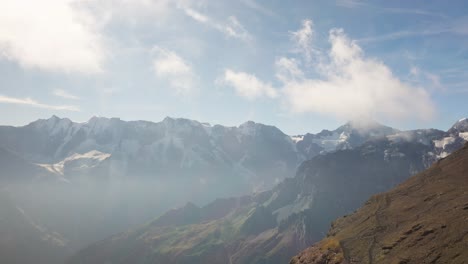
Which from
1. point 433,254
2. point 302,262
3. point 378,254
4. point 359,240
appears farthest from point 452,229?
point 302,262

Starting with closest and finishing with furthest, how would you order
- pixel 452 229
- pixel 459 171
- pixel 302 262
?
pixel 452 229 → pixel 302 262 → pixel 459 171

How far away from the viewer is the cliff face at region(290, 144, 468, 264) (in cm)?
12352

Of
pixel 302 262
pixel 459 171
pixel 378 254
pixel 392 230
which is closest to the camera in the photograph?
pixel 378 254

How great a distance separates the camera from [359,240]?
165250 millimetres

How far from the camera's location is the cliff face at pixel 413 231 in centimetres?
12352

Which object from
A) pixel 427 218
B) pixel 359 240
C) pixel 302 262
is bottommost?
pixel 302 262

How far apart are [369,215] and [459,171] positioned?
46014 mm

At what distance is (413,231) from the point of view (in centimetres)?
14538

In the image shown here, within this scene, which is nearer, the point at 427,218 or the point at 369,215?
the point at 427,218

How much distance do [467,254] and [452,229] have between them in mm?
20804

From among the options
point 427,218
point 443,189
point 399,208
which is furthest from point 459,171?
point 427,218

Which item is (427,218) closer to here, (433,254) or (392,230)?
(392,230)

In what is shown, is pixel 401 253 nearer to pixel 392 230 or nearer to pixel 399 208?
pixel 392 230

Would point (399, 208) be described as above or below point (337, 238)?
above
